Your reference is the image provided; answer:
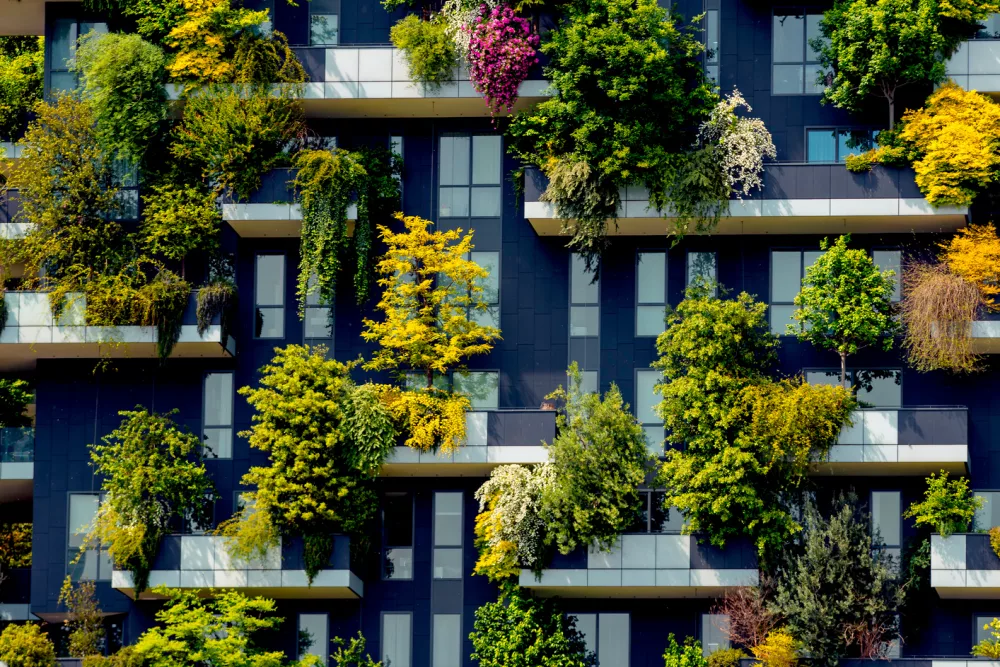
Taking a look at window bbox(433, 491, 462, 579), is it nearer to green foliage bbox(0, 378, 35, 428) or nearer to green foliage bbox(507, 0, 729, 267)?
Result: green foliage bbox(507, 0, 729, 267)

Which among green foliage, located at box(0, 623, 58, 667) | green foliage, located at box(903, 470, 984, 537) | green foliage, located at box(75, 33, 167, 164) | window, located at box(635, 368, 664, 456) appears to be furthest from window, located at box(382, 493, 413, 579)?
green foliage, located at box(903, 470, 984, 537)

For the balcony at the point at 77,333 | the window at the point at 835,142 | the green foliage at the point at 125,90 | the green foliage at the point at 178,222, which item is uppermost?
the green foliage at the point at 125,90

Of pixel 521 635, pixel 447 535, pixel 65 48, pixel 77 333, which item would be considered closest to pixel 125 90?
pixel 65 48

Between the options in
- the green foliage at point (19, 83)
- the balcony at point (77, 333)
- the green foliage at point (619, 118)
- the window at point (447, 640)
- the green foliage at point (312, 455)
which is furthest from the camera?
the green foliage at point (19, 83)

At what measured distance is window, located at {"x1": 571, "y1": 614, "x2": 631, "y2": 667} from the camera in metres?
53.5

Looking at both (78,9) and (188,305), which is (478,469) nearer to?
(188,305)

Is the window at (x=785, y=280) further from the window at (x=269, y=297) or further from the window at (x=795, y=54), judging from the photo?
the window at (x=269, y=297)

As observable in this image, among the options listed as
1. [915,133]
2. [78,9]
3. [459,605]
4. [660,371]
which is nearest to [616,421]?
[660,371]

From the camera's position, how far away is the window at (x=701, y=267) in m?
55.1

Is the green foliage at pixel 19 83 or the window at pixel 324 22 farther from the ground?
the window at pixel 324 22

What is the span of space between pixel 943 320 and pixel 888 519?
5.14m

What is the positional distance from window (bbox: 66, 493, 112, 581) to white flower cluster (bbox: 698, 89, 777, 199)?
1773 cm

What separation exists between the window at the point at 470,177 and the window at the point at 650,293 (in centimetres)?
397

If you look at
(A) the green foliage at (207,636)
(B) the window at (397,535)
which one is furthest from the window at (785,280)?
(A) the green foliage at (207,636)
